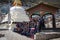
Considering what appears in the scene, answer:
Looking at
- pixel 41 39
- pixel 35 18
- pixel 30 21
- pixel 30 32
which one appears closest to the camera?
pixel 41 39

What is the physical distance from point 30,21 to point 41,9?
4.71 m

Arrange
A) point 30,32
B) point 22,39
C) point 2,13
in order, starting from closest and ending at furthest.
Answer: point 22,39, point 30,32, point 2,13

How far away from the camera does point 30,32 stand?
1412 centimetres

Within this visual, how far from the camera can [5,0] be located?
37.7 m

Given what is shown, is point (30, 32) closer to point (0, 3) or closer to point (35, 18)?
point (35, 18)

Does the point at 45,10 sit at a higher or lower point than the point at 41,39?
higher

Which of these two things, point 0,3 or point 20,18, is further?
point 0,3

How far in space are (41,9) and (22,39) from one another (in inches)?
77.6

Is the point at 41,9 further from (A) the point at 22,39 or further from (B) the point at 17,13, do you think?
(B) the point at 17,13

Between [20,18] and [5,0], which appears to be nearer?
[20,18]

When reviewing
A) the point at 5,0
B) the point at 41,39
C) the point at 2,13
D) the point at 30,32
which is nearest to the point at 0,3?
the point at 5,0

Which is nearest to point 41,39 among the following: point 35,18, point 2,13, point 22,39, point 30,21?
point 22,39

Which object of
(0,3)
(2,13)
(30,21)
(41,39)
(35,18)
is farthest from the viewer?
(0,3)

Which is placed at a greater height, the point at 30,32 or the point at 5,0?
the point at 5,0
